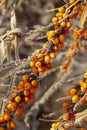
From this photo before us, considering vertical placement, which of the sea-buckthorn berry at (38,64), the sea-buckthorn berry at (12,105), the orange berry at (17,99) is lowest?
the sea-buckthorn berry at (12,105)

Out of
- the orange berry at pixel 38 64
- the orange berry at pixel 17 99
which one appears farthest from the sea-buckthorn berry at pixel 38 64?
the orange berry at pixel 17 99

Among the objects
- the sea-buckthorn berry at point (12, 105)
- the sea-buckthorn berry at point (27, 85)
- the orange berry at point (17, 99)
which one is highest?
the sea-buckthorn berry at point (27, 85)

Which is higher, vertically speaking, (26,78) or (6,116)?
(26,78)

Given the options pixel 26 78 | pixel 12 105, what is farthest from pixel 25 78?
pixel 12 105

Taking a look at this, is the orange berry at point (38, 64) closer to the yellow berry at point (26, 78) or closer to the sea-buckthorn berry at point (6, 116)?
the yellow berry at point (26, 78)

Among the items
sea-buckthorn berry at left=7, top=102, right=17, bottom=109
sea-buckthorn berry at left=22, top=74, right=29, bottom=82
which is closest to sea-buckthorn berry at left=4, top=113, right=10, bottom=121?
sea-buckthorn berry at left=7, top=102, right=17, bottom=109

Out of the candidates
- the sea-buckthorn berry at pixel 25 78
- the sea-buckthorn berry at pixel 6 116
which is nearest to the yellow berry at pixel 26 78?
the sea-buckthorn berry at pixel 25 78

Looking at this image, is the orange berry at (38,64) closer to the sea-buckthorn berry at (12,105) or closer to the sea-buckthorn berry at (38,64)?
the sea-buckthorn berry at (38,64)

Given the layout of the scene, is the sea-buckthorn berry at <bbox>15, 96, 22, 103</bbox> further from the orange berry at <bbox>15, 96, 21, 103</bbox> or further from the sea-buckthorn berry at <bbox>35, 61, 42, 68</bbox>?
the sea-buckthorn berry at <bbox>35, 61, 42, 68</bbox>

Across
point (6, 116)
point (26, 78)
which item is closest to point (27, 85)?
point (26, 78)

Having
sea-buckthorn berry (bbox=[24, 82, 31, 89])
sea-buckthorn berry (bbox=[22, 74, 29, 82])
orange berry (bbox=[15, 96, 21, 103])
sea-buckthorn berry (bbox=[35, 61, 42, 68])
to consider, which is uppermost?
sea-buckthorn berry (bbox=[35, 61, 42, 68])

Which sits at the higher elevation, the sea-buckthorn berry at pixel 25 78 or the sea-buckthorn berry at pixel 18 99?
the sea-buckthorn berry at pixel 25 78

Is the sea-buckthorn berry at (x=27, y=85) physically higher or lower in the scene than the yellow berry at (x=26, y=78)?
lower

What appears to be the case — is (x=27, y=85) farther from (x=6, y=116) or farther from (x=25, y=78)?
(x=6, y=116)
